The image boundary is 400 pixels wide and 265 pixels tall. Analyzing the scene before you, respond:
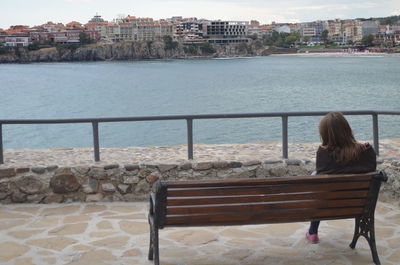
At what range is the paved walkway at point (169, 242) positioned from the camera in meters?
4.39

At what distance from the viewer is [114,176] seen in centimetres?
630

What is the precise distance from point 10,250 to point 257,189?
2.31 metres

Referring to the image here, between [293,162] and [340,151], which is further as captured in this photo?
[293,162]

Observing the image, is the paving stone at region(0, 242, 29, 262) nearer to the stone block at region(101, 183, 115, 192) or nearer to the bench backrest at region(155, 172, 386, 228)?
the bench backrest at region(155, 172, 386, 228)

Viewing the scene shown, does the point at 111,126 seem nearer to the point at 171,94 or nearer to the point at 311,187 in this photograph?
the point at 171,94

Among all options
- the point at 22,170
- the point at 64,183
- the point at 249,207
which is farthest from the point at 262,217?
the point at 22,170

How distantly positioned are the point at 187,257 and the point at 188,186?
37.4 inches

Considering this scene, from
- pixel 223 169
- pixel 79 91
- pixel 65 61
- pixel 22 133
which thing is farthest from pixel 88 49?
pixel 223 169

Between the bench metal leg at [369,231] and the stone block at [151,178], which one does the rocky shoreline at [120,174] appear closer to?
the stone block at [151,178]

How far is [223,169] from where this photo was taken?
6.39 metres

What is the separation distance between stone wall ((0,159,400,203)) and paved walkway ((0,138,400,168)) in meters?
0.16

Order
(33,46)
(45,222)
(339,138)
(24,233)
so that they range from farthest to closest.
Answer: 1. (33,46)
2. (45,222)
3. (24,233)
4. (339,138)

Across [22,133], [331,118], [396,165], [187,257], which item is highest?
[331,118]

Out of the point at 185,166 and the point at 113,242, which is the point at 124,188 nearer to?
the point at 185,166
